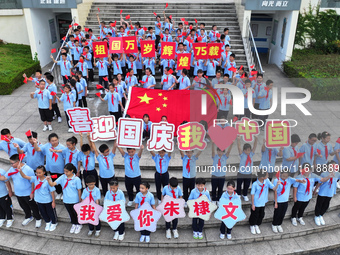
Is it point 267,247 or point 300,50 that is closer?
point 267,247

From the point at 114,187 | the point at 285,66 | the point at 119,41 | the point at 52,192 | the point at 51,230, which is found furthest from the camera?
the point at 285,66

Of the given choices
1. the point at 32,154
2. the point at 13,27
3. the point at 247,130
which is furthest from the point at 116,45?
the point at 13,27

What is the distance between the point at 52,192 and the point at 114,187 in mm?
1279

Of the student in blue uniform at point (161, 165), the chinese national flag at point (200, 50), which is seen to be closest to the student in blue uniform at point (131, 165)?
the student in blue uniform at point (161, 165)

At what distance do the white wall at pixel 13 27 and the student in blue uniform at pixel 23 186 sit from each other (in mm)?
11690

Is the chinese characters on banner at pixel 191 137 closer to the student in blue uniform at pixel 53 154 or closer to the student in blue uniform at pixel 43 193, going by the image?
the student in blue uniform at pixel 53 154

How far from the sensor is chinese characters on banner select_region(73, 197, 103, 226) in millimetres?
5355

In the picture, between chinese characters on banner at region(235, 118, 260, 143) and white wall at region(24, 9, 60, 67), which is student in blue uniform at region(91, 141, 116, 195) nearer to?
chinese characters on banner at region(235, 118, 260, 143)

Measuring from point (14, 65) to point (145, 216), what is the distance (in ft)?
34.7

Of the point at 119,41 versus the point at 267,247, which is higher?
the point at 119,41

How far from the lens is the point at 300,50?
1419 cm

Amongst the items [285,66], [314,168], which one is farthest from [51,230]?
[285,66]

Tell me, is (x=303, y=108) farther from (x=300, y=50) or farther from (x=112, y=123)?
(x=112, y=123)

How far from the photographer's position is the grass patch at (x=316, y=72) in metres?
10.8
